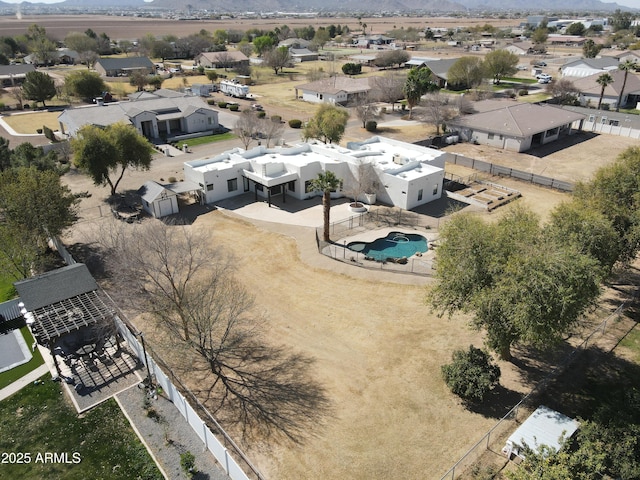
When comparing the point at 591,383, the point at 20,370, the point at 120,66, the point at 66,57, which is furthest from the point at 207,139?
the point at 66,57

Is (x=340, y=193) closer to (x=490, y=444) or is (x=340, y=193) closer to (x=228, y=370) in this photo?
(x=228, y=370)

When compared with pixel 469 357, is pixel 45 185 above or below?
above

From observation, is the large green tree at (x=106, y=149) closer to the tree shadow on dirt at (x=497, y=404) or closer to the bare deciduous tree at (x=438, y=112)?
the tree shadow on dirt at (x=497, y=404)

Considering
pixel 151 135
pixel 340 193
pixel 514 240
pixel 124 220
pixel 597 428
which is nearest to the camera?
pixel 597 428

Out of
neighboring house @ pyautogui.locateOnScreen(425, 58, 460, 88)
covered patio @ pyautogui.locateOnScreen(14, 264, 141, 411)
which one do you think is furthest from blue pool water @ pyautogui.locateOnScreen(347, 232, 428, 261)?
neighboring house @ pyautogui.locateOnScreen(425, 58, 460, 88)

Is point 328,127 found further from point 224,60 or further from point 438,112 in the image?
point 224,60

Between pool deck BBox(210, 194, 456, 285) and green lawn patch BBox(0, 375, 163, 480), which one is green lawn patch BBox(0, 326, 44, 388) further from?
pool deck BBox(210, 194, 456, 285)

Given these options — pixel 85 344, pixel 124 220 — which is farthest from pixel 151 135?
pixel 85 344

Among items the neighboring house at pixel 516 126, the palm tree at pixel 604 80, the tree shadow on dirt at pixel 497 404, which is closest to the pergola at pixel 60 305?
the tree shadow on dirt at pixel 497 404
